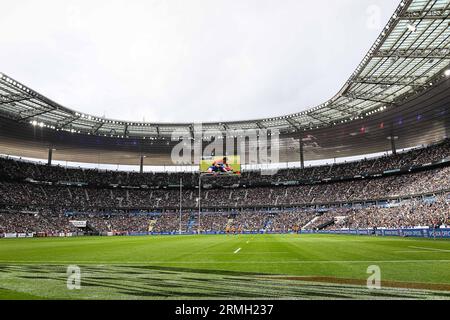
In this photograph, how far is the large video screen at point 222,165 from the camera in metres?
71.9

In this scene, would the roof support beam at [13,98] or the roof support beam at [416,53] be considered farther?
the roof support beam at [13,98]

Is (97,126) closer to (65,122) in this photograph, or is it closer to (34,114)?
(65,122)

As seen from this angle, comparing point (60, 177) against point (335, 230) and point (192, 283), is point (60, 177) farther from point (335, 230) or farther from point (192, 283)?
point (192, 283)

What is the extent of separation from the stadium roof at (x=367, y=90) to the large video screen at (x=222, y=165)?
8.88 meters

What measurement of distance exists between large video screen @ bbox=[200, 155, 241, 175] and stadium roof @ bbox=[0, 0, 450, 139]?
888 centimetres

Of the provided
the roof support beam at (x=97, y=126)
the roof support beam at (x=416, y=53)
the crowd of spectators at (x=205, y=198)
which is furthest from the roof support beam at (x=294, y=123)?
the roof support beam at (x=97, y=126)

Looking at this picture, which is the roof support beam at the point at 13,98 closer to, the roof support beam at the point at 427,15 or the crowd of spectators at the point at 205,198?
the crowd of spectators at the point at 205,198

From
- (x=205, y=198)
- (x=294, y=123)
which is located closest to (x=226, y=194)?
(x=205, y=198)

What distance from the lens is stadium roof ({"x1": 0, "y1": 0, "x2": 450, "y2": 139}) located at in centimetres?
2865

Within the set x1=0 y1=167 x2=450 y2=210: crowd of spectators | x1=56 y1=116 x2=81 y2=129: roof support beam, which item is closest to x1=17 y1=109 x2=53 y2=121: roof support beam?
x1=56 y1=116 x2=81 y2=129: roof support beam

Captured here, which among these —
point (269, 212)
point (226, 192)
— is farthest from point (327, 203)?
point (226, 192)

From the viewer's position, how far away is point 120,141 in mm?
71625

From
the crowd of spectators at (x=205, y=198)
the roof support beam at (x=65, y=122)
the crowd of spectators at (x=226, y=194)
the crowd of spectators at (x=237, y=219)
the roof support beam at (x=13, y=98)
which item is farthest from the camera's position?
the crowd of spectators at (x=226, y=194)
